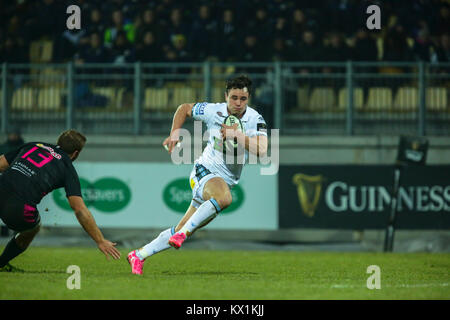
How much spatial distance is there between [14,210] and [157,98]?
8880mm

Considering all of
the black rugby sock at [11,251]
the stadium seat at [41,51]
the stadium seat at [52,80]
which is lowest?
the black rugby sock at [11,251]

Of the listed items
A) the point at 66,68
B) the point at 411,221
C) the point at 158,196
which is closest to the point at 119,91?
the point at 66,68

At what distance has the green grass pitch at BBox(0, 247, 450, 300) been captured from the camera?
21.6ft

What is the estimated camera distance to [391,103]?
16188mm

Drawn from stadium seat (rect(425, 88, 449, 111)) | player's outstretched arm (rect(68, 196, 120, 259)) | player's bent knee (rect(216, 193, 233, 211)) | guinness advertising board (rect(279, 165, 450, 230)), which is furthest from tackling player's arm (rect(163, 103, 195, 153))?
stadium seat (rect(425, 88, 449, 111))

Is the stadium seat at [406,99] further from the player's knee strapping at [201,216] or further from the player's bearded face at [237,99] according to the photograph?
the player's knee strapping at [201,216]

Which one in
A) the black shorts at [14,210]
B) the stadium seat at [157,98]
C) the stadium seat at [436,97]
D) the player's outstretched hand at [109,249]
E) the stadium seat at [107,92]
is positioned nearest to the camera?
the player's outstretched hand at [109,249]

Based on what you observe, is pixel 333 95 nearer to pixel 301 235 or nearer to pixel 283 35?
pixel 283 35

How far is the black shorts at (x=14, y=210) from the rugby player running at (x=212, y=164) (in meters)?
1.23

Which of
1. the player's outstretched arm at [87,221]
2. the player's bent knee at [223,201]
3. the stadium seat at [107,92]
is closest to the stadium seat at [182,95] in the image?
the stadium seat at [107,92]

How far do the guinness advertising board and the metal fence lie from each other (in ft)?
4.59

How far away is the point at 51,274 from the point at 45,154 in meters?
1.40

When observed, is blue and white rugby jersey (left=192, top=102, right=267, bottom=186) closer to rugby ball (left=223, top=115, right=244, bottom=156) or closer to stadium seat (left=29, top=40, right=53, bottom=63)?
rugby ball (left=223, top=115, right=244, bottom=156)

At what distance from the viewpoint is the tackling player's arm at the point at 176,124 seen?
26.9 ft
